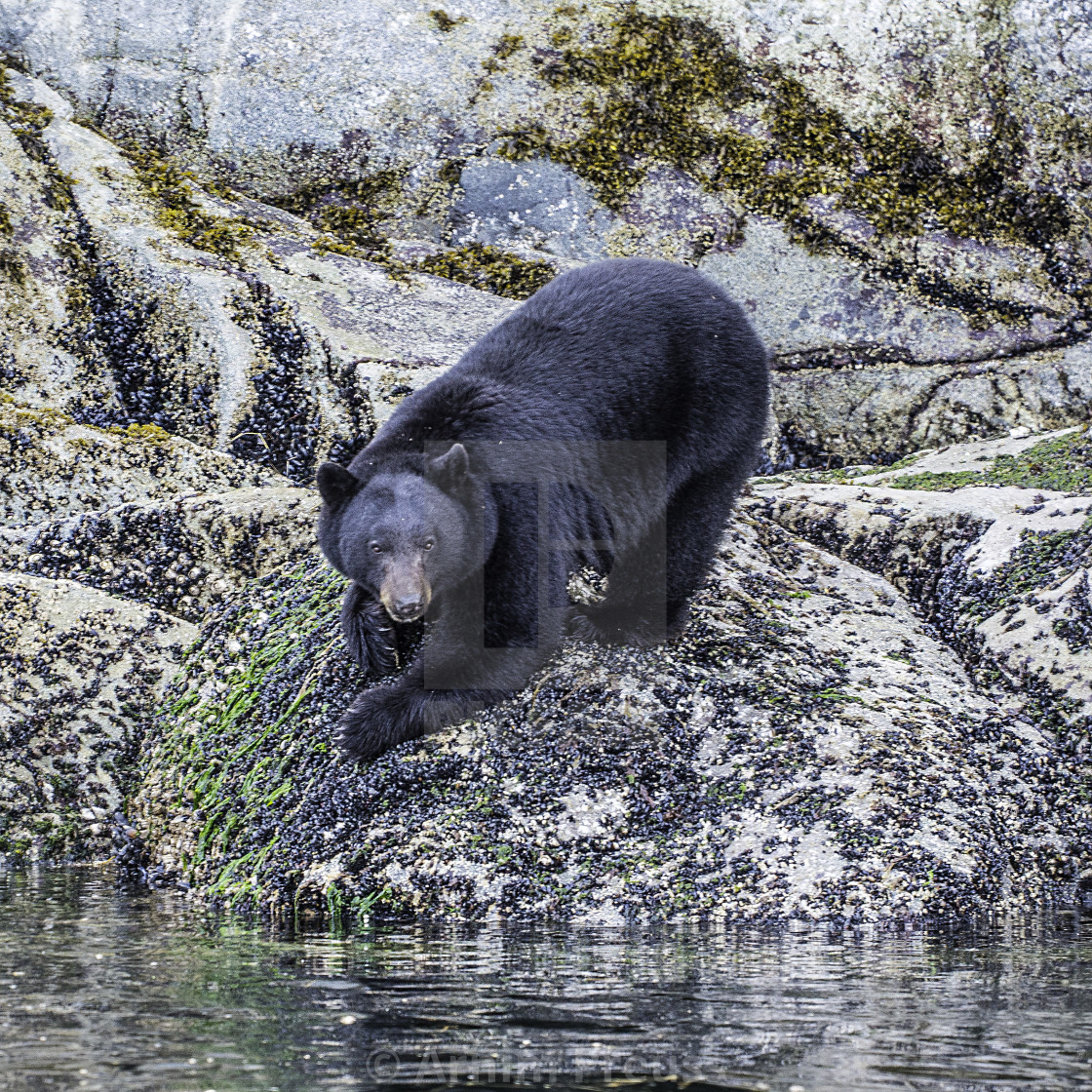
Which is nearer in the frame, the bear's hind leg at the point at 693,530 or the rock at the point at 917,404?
the bear's hind leg at the point at 693,530

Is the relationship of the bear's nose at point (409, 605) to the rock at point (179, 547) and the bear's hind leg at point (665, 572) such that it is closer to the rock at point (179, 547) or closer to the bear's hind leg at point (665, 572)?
the bear's hind leg at point (665, 572)

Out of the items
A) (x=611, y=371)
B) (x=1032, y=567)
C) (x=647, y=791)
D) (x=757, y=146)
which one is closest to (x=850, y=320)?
(x=757, y=146)

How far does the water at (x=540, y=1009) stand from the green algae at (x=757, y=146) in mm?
6109

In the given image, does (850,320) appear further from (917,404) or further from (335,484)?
(335,484)

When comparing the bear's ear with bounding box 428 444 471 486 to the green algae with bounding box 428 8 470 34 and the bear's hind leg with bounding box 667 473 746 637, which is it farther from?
the green algae with bounding box 428 8 470 34

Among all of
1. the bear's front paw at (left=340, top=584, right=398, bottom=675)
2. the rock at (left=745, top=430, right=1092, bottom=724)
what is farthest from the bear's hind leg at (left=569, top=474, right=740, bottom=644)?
the rock at (left=745, top=430, right=1092, bottom=724)

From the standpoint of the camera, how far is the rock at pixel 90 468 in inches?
262

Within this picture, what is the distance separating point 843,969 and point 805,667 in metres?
1.84

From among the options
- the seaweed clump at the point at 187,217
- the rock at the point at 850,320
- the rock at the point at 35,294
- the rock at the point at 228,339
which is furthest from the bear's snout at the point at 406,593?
the rock at the point at 850,320

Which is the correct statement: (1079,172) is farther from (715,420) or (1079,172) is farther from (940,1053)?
(940,1053)

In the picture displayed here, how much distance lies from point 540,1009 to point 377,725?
6.11 ft

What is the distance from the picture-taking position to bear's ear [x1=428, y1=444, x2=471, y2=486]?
4621mm

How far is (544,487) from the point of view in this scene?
196 inches

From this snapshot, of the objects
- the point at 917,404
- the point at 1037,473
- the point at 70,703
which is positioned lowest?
the point at 70,703
